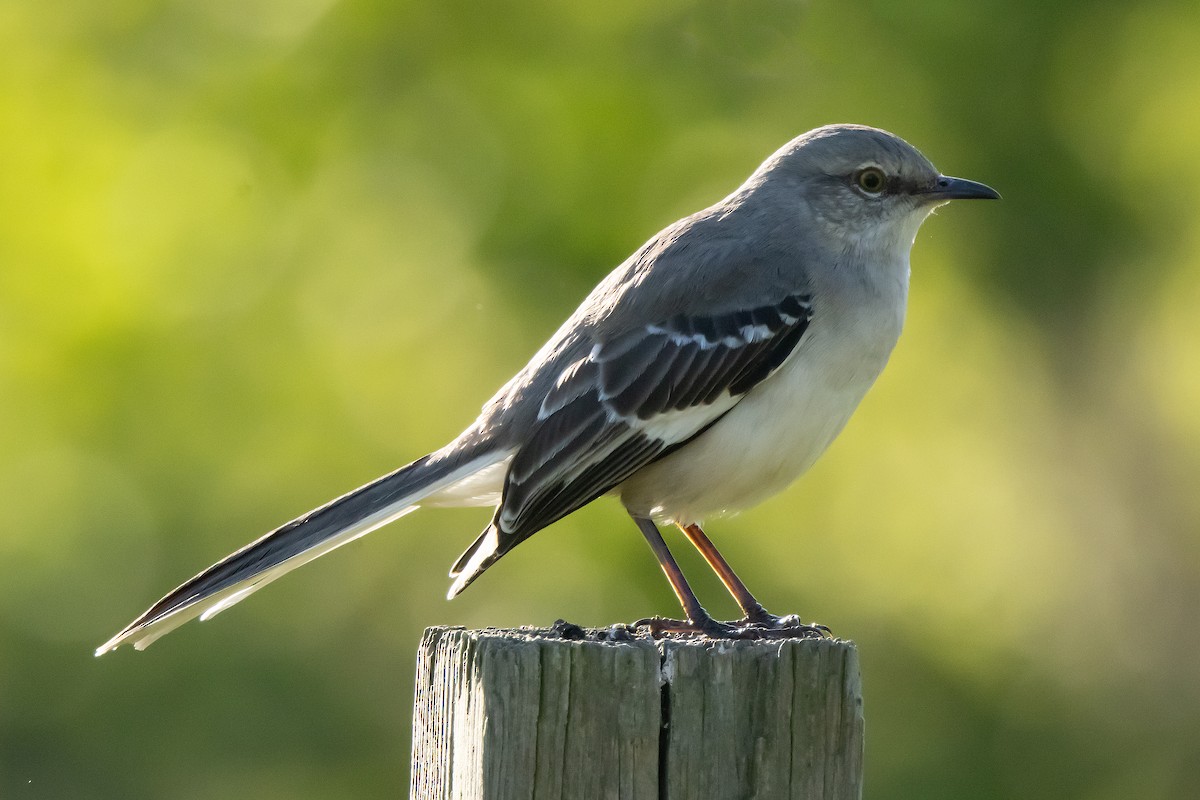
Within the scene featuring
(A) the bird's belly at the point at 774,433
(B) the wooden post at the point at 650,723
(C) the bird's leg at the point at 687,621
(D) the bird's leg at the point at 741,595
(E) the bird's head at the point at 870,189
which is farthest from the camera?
(E) the bird's head at the point at 870,189

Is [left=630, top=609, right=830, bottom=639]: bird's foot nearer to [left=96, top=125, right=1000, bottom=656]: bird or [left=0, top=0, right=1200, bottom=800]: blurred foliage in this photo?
[left=96, top=125, right=1000, bottom=656]: bird

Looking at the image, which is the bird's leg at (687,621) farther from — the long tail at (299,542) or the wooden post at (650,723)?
→ the wooden post at (650,723)

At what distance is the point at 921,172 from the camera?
5312 millimetres

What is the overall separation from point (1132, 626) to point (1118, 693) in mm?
518

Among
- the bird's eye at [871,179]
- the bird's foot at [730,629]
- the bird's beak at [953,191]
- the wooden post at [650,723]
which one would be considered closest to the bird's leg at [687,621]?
the bird's foot at [730,629]

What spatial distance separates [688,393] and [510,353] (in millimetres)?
4914

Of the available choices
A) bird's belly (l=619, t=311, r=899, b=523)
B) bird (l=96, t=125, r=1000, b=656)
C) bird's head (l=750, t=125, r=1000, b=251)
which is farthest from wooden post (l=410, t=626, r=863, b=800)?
bird's head (l=750, t=125, r=1000, b=251)

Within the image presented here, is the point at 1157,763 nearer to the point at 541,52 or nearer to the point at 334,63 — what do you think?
→ the point at 541,52

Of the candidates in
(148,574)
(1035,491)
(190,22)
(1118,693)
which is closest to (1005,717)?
(1118,693)

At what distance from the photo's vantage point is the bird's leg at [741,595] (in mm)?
4637

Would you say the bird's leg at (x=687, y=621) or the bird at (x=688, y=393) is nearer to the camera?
the bird's leg at (x=687, y=621)

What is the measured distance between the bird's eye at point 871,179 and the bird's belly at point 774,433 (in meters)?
0.73

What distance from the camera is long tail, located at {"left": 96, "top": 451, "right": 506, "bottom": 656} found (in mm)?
4305

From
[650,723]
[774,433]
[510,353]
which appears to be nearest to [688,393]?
[774,433]
